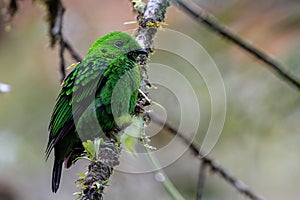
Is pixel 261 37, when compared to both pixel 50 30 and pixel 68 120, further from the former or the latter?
pixel 68 120

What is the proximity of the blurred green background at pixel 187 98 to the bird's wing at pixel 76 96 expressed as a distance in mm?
1889

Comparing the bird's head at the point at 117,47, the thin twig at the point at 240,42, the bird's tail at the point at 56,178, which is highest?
the thin twig at the point at 240,42

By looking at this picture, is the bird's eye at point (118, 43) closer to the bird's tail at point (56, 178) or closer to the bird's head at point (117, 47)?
the bird's head at point (117, 47)

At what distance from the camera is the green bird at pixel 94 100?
1.82 m

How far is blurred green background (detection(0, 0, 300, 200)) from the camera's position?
13.4 ft

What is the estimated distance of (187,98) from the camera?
4.82m

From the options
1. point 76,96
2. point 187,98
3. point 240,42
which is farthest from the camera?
point 187,98

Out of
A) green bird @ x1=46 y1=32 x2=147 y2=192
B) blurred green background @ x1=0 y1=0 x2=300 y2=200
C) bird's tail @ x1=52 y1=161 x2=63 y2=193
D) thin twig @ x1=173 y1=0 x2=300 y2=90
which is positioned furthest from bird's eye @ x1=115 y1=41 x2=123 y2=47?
blurred green background @ x1=0 y1=0 x2=300 y2=200

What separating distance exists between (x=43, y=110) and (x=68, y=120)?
362 cm

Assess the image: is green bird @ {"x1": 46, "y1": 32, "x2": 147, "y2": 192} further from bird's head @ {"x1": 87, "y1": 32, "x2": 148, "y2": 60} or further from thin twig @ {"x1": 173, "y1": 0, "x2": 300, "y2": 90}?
thin twig @ {"x1": 173, "y1": 0, "x2": 300, "y2": 90}

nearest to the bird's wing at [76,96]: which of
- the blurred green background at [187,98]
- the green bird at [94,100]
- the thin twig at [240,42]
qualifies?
the green bird at [94,100]

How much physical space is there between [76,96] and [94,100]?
67 mm

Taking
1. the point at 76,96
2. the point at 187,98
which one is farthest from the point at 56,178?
the point at 187,98

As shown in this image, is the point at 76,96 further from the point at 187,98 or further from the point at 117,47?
the point at 187,98
